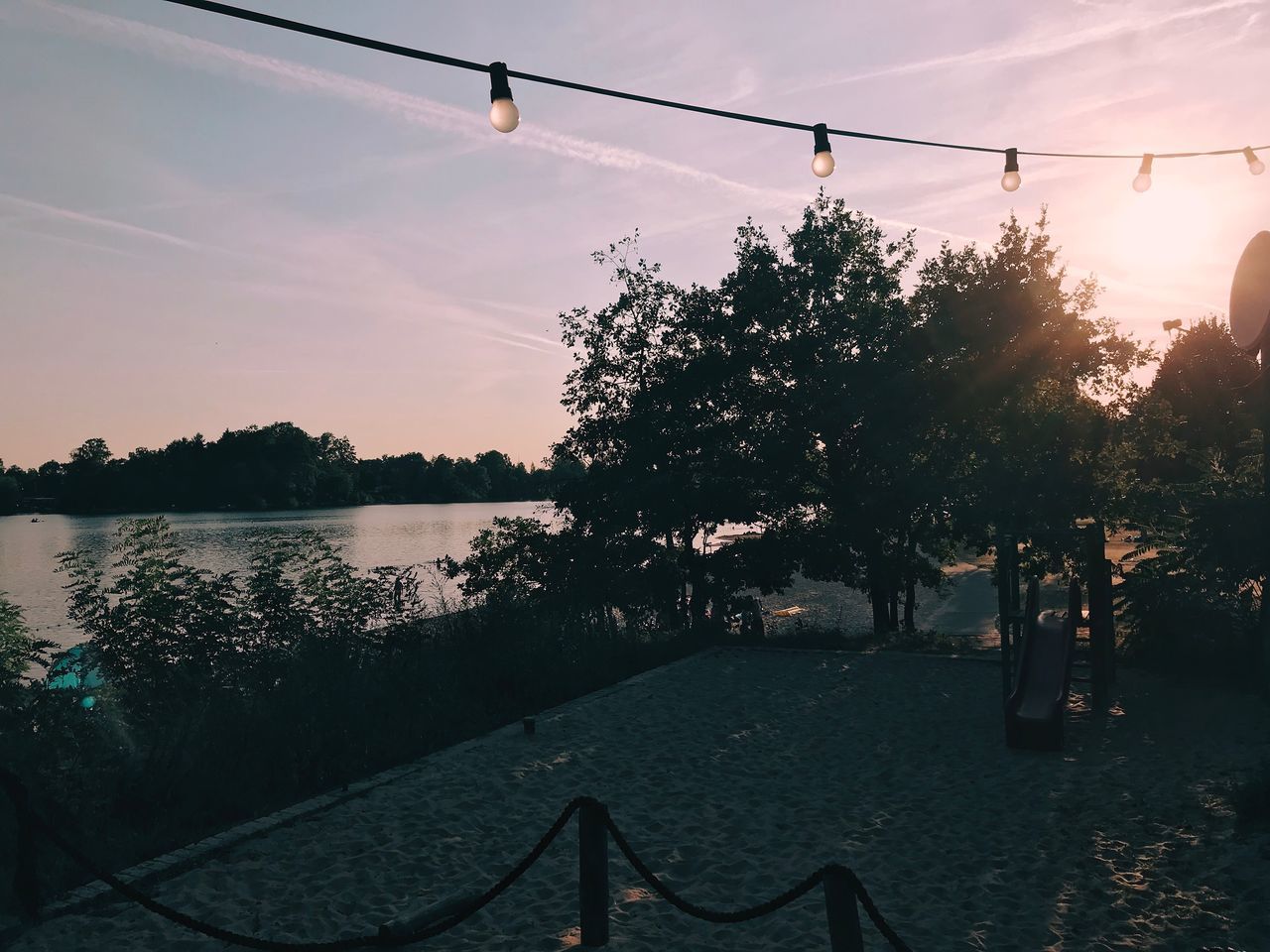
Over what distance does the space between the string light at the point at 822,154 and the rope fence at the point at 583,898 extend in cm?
594

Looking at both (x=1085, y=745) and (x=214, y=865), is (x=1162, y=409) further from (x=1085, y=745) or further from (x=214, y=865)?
(x=214, y=865)

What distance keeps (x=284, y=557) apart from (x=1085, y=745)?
11633mm

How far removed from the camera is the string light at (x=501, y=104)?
249 inches

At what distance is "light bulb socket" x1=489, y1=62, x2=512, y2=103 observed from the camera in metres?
6.35

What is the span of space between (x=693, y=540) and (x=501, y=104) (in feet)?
55.5

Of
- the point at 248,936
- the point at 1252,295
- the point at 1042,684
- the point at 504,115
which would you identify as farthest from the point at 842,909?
the point at 1252,295

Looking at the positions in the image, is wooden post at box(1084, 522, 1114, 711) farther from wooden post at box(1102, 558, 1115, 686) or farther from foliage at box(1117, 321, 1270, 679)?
foliage at box(1117, 321, 1270, 679)

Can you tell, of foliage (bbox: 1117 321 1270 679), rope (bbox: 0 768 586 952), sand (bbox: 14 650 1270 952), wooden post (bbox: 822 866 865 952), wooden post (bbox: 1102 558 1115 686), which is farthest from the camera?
foliage (bbox: 1117 321 1270 679)

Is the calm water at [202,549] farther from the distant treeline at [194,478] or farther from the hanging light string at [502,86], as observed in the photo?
the distant treeline at [194,478]

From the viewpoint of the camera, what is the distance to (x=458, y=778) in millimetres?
9281

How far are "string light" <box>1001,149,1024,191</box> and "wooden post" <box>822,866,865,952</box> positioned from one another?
329 inches

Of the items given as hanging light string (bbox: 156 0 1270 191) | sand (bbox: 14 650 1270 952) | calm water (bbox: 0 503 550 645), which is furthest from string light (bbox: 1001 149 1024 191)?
calm water (bbox: 0 503 550 645)

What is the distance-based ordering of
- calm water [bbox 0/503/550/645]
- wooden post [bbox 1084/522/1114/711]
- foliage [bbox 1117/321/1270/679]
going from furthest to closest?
1. calm water [bbox 0/503/550/645]
2. foliage [bbox 1117/321/1270/679]
3. wooden post [bbox 1084/522/1114/711]

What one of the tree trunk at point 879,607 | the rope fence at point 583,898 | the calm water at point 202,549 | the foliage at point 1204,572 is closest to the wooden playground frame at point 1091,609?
the foliage at point 1204,572
